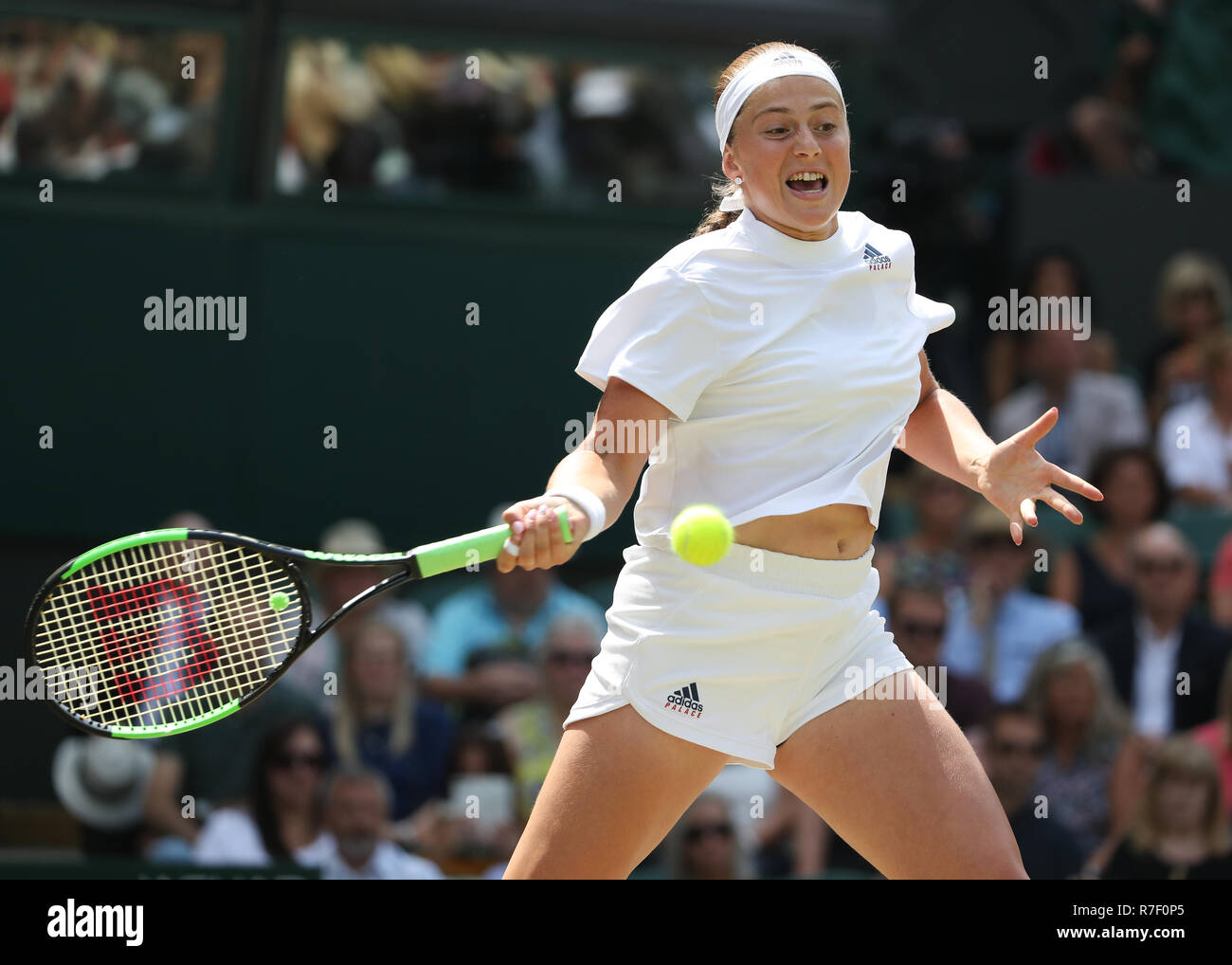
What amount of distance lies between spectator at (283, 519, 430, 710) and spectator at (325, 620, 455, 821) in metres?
0.08

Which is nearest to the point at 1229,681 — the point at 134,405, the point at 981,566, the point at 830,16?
the point at 981,566

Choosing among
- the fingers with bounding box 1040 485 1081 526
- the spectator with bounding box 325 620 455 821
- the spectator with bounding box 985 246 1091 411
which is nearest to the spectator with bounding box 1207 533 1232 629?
the spectator with bounding box 985 246 1091 411

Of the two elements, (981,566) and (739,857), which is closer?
(739,857)

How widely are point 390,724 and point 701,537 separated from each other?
325 centimetres

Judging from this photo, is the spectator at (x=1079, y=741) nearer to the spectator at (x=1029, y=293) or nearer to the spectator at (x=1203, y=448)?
the spectator at (x=1203, y=448)

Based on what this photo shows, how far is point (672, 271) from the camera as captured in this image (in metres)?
3.33

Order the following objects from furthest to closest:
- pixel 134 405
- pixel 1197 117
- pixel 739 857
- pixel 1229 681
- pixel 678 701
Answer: pixel 1197 117
pixel 134 405
pixel 1229 681
pixel 739 857
pixel 678 701

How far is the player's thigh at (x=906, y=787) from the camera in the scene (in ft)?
10.8

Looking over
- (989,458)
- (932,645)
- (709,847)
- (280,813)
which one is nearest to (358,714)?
(280,813)

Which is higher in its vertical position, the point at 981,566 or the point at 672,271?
the point at 672,271

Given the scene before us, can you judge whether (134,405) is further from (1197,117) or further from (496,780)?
(1197,117)

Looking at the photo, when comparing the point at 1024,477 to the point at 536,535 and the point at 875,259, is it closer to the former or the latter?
the point at 875,259

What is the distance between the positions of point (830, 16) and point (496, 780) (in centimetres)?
324

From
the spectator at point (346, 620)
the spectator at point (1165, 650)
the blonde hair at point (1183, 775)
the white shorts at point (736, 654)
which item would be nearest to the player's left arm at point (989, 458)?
the white shorts at point (736, 654)
